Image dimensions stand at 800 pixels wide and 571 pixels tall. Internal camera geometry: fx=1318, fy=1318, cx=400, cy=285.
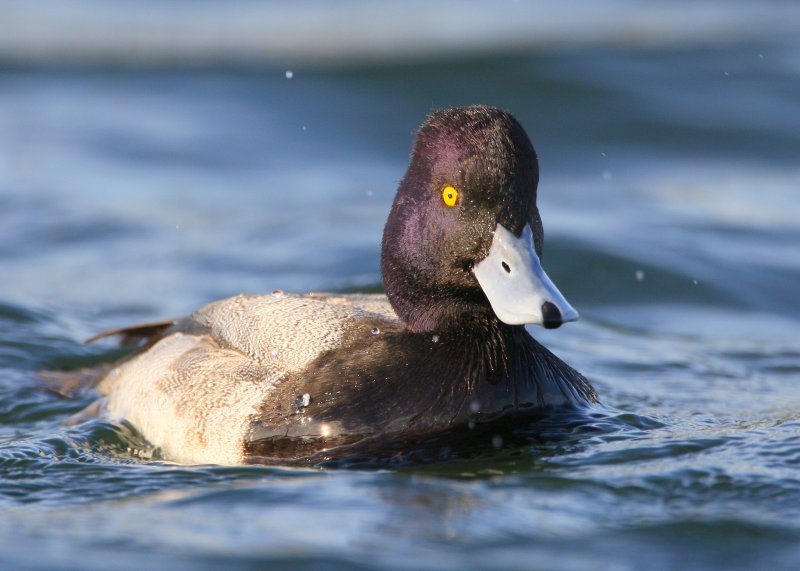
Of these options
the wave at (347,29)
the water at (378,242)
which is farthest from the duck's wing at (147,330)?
the wave at (347,29)

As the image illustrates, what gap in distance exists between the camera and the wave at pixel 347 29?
14.2m

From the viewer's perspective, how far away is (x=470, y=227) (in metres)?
5.33

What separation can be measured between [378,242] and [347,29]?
17.6 ft

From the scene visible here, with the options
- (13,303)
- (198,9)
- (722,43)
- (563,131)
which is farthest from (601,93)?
(13,303)

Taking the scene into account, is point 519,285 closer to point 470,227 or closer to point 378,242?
point 470,227

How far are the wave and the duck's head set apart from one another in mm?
8405

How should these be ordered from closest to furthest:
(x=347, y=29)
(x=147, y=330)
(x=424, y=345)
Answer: (x=424, y=345), (x=147, y=330), (x=347, y=29)

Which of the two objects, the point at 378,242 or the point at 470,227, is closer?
the point at 470,227

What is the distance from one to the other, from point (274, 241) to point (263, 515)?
570 centimetres

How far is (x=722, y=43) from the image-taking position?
1409 cm

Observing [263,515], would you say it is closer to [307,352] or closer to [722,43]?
[307,352]

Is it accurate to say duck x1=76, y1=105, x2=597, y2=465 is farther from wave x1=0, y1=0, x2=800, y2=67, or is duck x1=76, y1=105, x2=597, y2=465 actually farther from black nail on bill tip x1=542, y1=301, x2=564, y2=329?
wave x1=0, y1=0, x2=800, y2=67

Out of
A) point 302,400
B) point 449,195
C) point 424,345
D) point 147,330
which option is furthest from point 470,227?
point 147,330

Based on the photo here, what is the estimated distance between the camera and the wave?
557 inches
